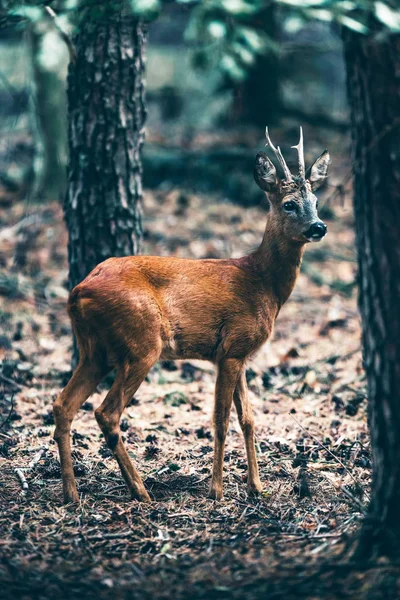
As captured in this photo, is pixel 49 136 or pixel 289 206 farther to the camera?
pixel 49 136

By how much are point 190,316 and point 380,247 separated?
1567 millimetres

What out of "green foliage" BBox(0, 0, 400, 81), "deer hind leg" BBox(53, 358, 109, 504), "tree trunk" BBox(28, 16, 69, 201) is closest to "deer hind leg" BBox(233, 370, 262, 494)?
"deer hind leg" BBox(53, 358, 109, 504)

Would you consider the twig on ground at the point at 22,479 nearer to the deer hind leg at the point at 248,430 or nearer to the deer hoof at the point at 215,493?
the deer hoof at the point at 215,493

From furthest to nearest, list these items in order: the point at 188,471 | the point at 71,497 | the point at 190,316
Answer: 1. the point at 188,471
2. the point at 190,316
3. the point at 71,497

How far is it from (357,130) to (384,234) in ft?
1.75

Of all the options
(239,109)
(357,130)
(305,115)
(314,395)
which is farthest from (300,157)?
(305,115)

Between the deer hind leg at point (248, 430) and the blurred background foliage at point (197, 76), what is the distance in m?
2.04

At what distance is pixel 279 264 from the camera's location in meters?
5.11

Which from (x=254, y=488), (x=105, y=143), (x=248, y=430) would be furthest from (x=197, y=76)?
(x=254, y=488)

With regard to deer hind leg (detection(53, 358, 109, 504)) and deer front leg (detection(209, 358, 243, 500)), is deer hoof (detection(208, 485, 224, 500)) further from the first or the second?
deer hind leg (detection(53, 358, 109, 504))

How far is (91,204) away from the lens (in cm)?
589

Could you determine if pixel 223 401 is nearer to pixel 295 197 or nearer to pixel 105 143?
pixel 295 197

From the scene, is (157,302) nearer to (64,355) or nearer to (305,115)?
(64,355)

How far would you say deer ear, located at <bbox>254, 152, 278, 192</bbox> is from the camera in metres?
5.02
